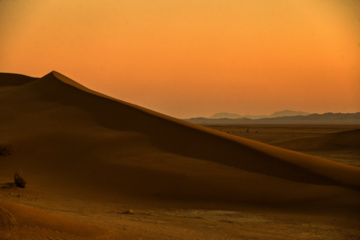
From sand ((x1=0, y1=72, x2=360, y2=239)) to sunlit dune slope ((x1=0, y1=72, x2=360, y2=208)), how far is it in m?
0.04

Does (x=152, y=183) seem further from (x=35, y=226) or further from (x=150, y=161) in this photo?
(x=35, y=226)

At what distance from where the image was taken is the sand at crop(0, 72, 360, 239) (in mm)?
10609

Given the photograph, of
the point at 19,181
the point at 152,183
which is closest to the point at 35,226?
the point at 19,181

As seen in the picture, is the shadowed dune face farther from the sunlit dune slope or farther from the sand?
the sunlit dune slope

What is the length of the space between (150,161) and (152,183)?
2349mm

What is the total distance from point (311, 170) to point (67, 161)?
10.7 m

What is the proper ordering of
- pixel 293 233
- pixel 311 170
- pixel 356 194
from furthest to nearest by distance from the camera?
pixel 311 170
pixel 356 194
pixel 293 233

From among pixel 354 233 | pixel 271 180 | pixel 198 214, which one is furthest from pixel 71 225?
pixel 271 180

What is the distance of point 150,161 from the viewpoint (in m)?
19.1

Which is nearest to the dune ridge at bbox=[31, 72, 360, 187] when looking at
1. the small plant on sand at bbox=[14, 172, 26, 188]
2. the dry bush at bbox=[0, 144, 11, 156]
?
the dry bush at bbox=[0, 144, 11, 156]

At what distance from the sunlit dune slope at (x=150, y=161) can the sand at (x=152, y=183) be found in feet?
0.14

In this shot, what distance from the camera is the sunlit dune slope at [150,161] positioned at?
16125 millimetres

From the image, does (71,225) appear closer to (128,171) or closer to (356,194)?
(128,171)

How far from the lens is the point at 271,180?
56.7 ft
